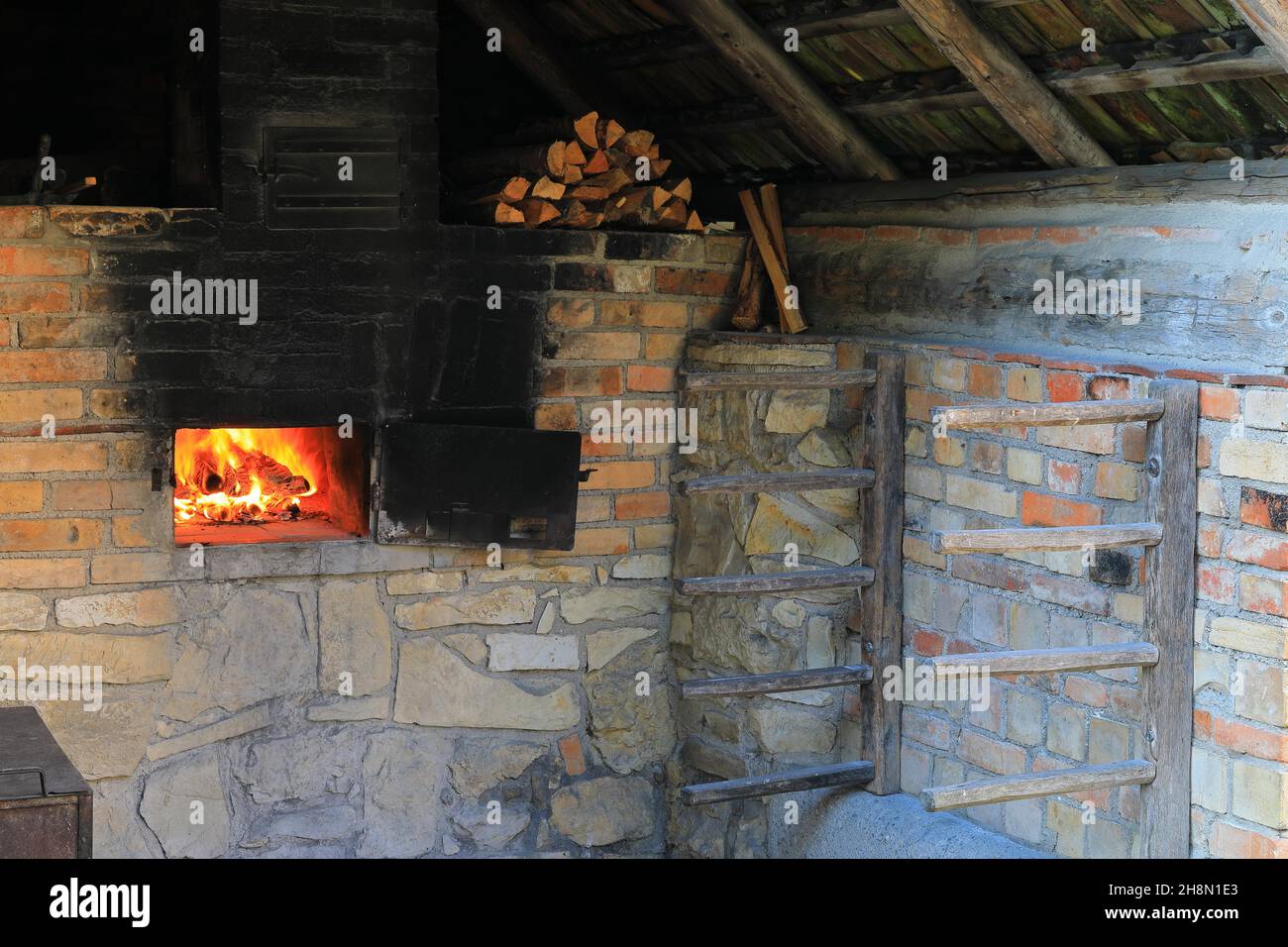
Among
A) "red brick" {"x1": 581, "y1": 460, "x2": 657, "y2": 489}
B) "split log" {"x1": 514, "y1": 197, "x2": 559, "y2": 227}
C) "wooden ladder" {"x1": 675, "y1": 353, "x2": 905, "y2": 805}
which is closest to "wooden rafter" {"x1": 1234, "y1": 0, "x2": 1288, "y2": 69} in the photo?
"wooden ladder" {"x1": 675, "y1": 353, "x2": 905, "y2": 805}

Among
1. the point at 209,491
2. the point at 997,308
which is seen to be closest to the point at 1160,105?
the point at 997,308

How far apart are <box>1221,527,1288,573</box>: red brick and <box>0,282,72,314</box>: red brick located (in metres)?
3.17

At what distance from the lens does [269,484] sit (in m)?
5.17

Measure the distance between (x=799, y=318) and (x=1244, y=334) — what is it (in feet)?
5.96

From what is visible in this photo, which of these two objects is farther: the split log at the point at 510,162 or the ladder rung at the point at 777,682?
the split log at the point at 510,162

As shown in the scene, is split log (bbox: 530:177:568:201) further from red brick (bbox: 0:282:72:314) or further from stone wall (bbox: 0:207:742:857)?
red brick (bbox: 0:282:72:314)

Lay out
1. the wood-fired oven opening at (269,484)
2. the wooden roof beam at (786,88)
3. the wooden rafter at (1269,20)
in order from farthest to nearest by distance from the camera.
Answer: the wood-fired oven opening at (269,484)
the wooden roof beam at (786,88)
the wooden rafter at (1269,20)

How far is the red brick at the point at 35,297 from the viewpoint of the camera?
4301 millimetres

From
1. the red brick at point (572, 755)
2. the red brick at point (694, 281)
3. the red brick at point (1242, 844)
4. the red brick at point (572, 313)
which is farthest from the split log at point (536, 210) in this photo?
the red brick at point (1242, 844)

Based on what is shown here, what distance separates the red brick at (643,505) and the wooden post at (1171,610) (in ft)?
6.48

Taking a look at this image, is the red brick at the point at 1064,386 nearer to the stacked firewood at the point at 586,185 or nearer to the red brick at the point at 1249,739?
the red brick at the point at 1249,739

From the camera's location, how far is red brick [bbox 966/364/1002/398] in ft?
13.2

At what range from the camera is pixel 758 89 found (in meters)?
4.73

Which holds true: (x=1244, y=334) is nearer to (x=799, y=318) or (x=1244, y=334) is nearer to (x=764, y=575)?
(x=764, y=575)
